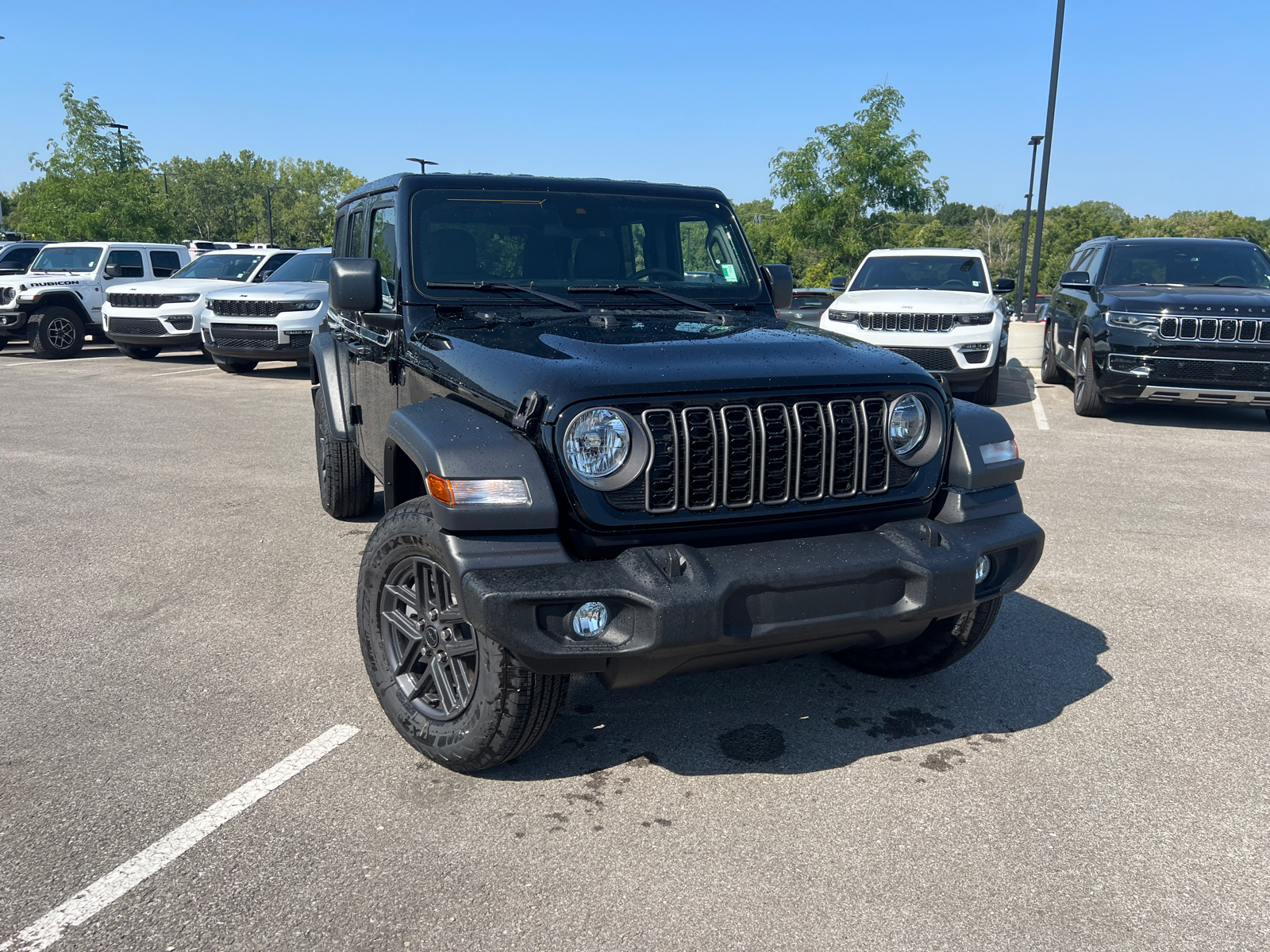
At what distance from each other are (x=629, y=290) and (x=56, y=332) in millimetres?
16524

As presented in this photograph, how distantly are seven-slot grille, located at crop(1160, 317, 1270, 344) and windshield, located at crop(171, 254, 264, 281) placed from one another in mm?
13055

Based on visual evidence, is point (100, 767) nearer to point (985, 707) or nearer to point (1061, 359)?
point (985, 707)

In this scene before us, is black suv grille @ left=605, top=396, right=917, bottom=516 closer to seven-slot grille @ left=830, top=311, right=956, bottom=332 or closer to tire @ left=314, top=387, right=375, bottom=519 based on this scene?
tire @ left=314, top=387, right=375, bottom=519

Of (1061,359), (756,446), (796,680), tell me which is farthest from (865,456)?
(1061,359)

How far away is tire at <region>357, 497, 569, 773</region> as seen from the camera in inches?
118

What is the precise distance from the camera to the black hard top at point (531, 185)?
4293 mm

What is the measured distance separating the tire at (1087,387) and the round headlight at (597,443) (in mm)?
8612

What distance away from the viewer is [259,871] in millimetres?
2738

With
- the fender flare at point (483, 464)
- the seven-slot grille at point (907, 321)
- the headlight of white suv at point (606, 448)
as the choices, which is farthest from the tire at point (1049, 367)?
the fender flare at point (483, 464)

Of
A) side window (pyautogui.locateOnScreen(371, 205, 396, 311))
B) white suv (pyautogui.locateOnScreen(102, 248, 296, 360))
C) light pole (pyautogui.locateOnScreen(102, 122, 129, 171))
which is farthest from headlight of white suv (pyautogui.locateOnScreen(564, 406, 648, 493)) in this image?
light pole (pyautogui.locateOnScreen(102, 122, 129, 171))

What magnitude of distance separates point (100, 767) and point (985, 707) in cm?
304

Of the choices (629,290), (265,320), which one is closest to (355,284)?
(629,290)

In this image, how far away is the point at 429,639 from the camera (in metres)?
3.24

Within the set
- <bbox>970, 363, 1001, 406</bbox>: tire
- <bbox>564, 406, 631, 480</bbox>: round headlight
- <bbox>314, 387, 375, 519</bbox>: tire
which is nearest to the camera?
<bbox>564, 406, 631, 480</bbox>: round headlight
